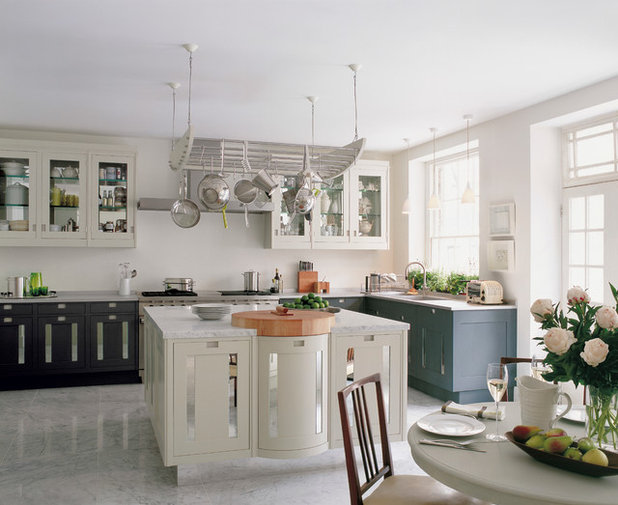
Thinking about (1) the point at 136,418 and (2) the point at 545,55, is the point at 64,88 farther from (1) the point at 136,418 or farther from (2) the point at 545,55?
(2) the point at 545,55

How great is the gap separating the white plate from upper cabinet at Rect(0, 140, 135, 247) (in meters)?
4.76

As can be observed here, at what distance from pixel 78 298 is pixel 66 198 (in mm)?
1085

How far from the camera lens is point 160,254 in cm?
655

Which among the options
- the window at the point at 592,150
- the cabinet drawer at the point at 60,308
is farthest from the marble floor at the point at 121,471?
the window at the point at 592,150

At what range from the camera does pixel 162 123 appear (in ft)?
19.0

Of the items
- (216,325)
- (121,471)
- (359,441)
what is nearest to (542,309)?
(359,441)

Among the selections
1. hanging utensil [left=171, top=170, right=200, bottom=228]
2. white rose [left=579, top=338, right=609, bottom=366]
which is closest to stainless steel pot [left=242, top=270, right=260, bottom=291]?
hanging utensil [left=171, top=170, right=200, bottom=228]

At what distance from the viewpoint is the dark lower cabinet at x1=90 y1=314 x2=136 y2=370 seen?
18.9 feet

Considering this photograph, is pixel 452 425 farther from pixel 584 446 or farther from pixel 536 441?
pixel 584 446

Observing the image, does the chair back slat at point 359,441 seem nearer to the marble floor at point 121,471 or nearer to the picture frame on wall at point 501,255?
the marble floor at point 121,471

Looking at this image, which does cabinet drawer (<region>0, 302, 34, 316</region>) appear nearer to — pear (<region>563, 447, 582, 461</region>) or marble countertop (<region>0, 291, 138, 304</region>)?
marble countertop (<region>0, 291, 138, 304</region>)

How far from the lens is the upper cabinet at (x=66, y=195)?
19.1 ft

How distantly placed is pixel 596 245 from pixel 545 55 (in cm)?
172

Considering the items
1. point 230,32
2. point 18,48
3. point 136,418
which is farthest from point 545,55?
point 136,418
